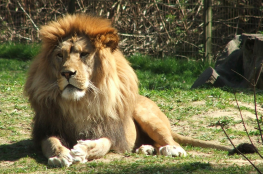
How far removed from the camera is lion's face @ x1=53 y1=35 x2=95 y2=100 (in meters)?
3.67

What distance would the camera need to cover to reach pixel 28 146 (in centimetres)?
442

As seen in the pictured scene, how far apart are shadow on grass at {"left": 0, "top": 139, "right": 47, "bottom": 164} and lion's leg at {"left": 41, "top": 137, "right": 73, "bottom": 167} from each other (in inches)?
4.4

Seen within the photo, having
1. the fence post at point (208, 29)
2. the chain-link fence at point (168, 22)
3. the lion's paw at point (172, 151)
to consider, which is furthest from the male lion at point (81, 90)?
the chain-link fence at point (168, 22)

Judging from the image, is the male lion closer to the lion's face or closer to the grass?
the lion's face

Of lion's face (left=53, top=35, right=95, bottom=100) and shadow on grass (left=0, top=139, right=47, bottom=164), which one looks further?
shadow on grass (left=0, top=139, right=47, bottom=164)

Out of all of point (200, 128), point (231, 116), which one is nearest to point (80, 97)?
point (200, 128)

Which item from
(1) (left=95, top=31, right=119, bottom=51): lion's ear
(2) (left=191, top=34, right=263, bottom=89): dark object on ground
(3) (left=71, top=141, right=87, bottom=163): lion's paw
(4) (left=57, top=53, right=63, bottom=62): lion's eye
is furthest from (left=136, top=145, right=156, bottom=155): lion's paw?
(2) (left=191, top=34, right=263, bottom=89): dark object on ground

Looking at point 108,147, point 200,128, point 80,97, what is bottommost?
point 200,128

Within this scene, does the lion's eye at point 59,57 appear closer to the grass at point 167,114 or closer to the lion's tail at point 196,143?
the grass at point 167,114

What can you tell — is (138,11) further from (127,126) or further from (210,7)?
(127,126)

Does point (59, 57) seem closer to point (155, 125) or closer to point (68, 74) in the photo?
point (68, 74)

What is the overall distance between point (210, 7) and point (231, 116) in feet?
15.2

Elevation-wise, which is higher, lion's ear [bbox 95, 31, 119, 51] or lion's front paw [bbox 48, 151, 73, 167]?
lion's ear [bbox 95, 31, 119, 51]

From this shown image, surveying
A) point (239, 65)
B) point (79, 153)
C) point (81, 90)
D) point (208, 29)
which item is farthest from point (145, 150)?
point (208, 29)
